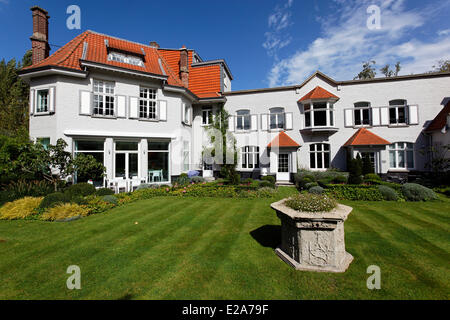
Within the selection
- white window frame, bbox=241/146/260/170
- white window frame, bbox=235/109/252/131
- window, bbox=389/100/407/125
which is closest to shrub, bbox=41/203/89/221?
white window frame, bbox=241/146/260/170

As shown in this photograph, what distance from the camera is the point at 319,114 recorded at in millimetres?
16953

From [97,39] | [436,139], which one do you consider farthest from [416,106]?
[97,39]

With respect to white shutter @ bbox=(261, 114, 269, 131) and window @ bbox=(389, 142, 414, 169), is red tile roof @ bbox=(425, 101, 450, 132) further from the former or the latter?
white shutter @ bbox=(261, 114, 269, 131)

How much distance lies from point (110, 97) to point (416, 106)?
22120mm

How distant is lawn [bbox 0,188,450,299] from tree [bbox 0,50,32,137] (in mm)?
23507

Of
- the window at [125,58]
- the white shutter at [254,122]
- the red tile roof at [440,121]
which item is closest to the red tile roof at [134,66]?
the window at [125,58]

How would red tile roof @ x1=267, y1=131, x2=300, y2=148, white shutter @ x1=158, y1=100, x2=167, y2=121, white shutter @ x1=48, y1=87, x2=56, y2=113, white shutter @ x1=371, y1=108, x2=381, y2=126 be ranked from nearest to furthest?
white shutter @ x1=48, y1=87, x2=56, y2=113
white shutter @ x1=158, y1=100, x2=167, y2=121
red tile roof @ x1=267, y1=131, x2=300, y2=148
white shutter @ x1=371, y1=108, x2=381, y2=126

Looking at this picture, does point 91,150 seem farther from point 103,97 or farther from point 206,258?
point 206,258

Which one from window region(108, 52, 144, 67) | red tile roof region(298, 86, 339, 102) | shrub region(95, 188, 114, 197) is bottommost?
shrub region(95, 188, 114, 197)

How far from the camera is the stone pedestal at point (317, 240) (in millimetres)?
3535

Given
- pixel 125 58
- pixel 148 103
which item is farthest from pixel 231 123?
pixel 125 58

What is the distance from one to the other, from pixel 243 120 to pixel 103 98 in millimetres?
11029

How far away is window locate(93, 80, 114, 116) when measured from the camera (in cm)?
1286
